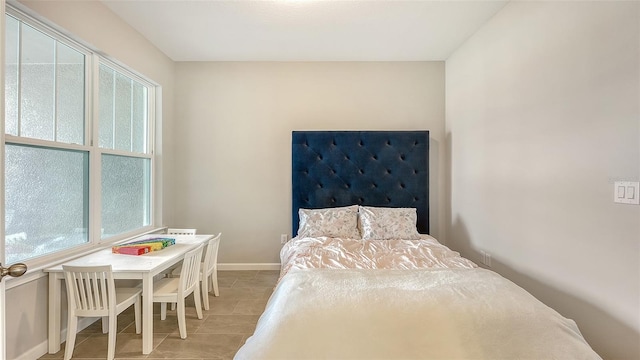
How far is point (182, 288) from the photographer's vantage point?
6.95 ft

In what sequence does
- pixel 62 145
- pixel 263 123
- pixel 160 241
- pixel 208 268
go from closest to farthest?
pixel 62 145
pixel 160 241
pixel 208 268
pixel 263 123

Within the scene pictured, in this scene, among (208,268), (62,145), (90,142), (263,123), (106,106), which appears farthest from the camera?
(263,123)

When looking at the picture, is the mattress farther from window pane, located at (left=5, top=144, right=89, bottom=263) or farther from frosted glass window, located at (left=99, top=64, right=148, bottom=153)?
frosted glass window, located at (left=99, top=64, right=148, bottom=153)

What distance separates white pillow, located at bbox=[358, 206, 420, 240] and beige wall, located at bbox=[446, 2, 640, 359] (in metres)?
0.63

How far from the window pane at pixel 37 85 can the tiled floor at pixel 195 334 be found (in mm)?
1547

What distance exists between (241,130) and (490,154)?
8.96 ft

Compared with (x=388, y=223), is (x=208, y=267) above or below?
below

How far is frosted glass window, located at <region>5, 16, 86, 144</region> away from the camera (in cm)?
181

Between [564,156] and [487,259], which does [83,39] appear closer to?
[564,156]

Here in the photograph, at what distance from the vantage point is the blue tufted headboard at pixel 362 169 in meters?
3.27

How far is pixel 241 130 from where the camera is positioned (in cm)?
347

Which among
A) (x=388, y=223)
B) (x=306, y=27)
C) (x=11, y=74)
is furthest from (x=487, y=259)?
(x=11, y=74)

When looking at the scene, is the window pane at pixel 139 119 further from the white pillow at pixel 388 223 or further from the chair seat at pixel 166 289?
the white pillow at pixel 388 223

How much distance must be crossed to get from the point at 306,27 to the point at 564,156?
2309 mm
